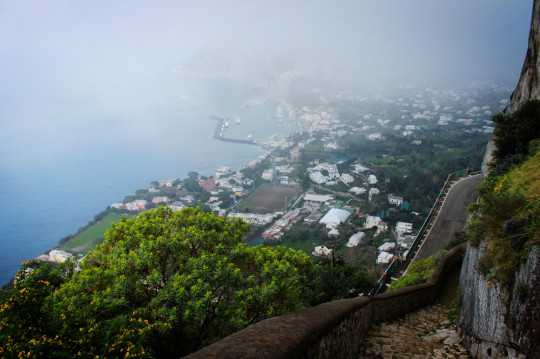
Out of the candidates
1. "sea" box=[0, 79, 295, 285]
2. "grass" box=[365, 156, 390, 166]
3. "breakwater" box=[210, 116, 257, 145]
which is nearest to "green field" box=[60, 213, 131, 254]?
"sea" box=[0, 79, 295, 285]

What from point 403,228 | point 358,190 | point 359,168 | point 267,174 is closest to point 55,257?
point 267,174

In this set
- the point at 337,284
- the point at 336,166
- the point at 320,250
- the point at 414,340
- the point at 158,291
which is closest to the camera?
the point at 414,340

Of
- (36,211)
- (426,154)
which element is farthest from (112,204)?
(426,154)

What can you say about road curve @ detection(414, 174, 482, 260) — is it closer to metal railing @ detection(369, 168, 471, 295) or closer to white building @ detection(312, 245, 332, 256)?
metal railing @ detection(369, 168, 471, 295)

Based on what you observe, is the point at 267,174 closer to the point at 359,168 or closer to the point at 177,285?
the point at 359,168

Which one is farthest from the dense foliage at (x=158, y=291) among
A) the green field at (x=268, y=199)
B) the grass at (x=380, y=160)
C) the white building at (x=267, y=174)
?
the grass at (x=380, y=160)

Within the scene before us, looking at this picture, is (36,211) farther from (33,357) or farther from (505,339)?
(505,339)
